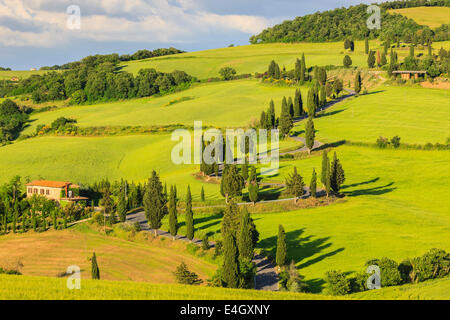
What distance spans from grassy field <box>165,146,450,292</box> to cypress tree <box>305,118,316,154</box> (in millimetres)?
3078

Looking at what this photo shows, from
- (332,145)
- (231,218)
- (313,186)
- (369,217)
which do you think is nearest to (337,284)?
(231,218)

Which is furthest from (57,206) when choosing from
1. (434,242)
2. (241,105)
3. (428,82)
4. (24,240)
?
(428,82)

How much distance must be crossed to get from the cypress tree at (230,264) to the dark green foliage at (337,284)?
9.69 metres

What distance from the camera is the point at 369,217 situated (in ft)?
251

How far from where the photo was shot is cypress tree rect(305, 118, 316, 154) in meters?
107

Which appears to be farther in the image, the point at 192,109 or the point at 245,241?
the point at 192,109

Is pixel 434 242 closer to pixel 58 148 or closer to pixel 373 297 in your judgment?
pixel 373 297

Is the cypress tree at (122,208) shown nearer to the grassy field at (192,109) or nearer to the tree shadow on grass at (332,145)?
the tree shadow on grass at (332,145)

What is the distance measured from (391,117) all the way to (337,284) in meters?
94.4

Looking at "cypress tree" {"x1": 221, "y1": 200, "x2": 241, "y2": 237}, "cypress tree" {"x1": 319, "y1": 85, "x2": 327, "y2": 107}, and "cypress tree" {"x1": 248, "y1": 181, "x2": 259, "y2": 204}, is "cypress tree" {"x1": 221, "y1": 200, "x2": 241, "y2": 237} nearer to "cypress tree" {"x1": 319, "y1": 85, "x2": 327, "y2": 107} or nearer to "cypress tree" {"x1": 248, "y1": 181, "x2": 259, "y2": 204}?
"cypress tree" {"x1": 248, "y1": 181, "x2": 259, "y2": 204}

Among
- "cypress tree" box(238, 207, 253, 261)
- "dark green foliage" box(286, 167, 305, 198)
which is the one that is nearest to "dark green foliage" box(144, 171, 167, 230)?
"cypress tree" box(238, 207, 253, 261)

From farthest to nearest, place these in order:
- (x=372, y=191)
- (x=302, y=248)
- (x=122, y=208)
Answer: (x=372, y=191), (x=122, y=208), (x=302, y=248)

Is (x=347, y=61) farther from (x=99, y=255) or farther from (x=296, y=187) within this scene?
(x=99, y=255)

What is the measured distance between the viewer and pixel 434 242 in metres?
64.1
